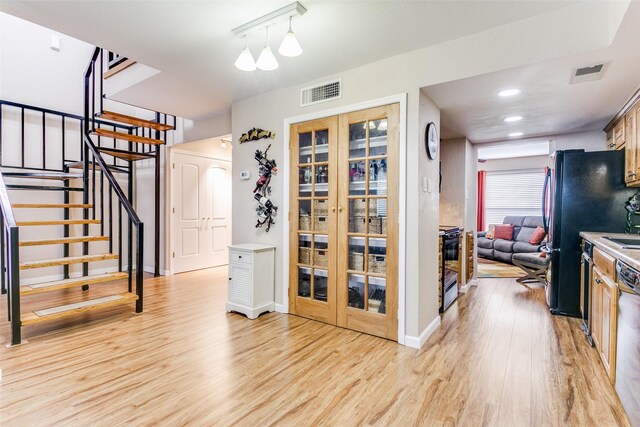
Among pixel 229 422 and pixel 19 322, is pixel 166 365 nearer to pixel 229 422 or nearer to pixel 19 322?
pixel 229 422

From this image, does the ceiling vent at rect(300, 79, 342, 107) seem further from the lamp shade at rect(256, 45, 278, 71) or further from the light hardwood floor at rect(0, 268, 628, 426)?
the light hardwood floor at rect(0, 268, 628, 426)

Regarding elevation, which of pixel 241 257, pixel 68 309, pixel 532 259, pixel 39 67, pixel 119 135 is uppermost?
pixel 39 67

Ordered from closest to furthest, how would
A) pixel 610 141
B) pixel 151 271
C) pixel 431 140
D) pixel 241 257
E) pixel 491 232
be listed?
1. pixel 431 140
2. pixel 241 257
3. pixel 610 141
4. pixel 151 271
5. pixel 491 232

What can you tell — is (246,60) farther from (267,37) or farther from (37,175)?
(37,175)

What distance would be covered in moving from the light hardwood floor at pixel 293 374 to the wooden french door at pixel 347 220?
0.80ft

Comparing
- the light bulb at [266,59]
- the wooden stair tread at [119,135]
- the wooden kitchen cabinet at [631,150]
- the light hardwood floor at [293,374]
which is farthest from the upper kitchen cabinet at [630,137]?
the wooden stair tread at [119,135]

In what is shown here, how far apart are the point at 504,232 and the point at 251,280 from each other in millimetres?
5873

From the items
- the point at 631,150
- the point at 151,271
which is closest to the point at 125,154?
the point at 151,271

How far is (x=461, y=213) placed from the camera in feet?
14.5

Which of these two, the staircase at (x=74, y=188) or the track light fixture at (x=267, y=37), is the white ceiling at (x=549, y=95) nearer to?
the track light fixture at (x=267, y=37)

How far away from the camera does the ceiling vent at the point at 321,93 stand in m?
3.09

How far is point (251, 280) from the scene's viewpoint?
3320 millimetres

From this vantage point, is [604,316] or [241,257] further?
[241,257]

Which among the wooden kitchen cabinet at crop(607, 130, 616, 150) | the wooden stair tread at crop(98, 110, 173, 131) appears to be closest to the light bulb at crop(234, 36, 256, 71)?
the wooden stair tread at crop(98, 110, 173, 131)
